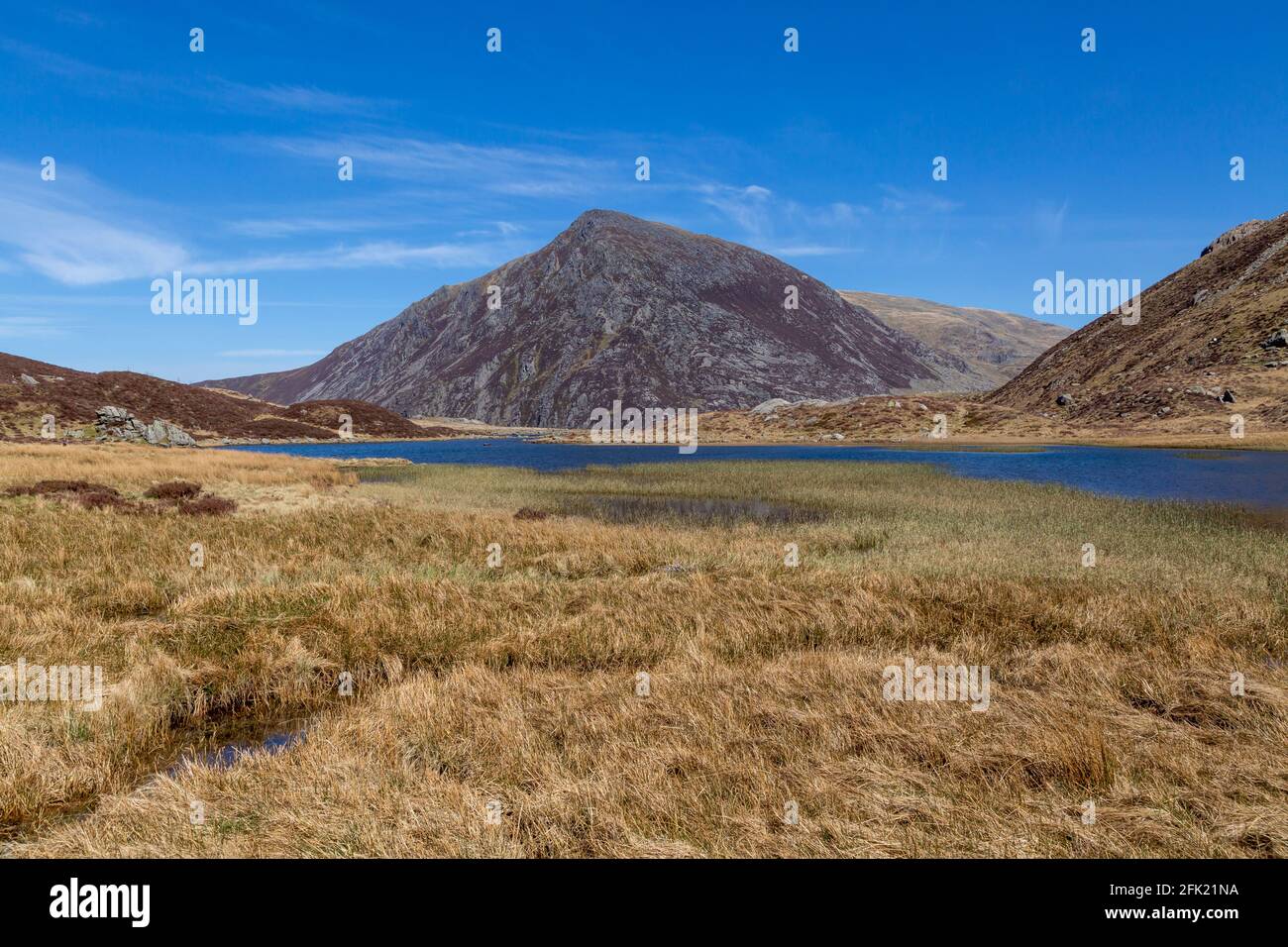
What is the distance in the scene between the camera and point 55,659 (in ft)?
30.2

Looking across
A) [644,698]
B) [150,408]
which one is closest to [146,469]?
[644,698]

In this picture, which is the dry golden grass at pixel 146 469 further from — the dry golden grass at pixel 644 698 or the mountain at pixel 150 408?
the mountain at pixel 150 408

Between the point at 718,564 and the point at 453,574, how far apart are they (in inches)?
292

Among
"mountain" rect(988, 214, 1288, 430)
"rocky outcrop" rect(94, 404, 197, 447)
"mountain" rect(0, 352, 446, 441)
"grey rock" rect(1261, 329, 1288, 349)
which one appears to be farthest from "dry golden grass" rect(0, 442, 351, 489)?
"grey rock" rect(1261, 329, 1288, 349)

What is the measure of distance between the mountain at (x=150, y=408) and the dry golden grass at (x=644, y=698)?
9831cm

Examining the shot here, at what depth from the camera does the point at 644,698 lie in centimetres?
828

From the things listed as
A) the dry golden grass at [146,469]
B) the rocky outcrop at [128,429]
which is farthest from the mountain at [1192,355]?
the rocky outcrop at [128,429]

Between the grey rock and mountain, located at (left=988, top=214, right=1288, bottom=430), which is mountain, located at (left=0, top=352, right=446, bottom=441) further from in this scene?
the grey rock

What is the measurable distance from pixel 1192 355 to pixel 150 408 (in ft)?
621

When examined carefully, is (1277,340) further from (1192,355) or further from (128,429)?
(128,429)

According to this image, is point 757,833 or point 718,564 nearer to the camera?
point 757,833

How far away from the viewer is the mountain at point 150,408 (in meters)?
90.0
